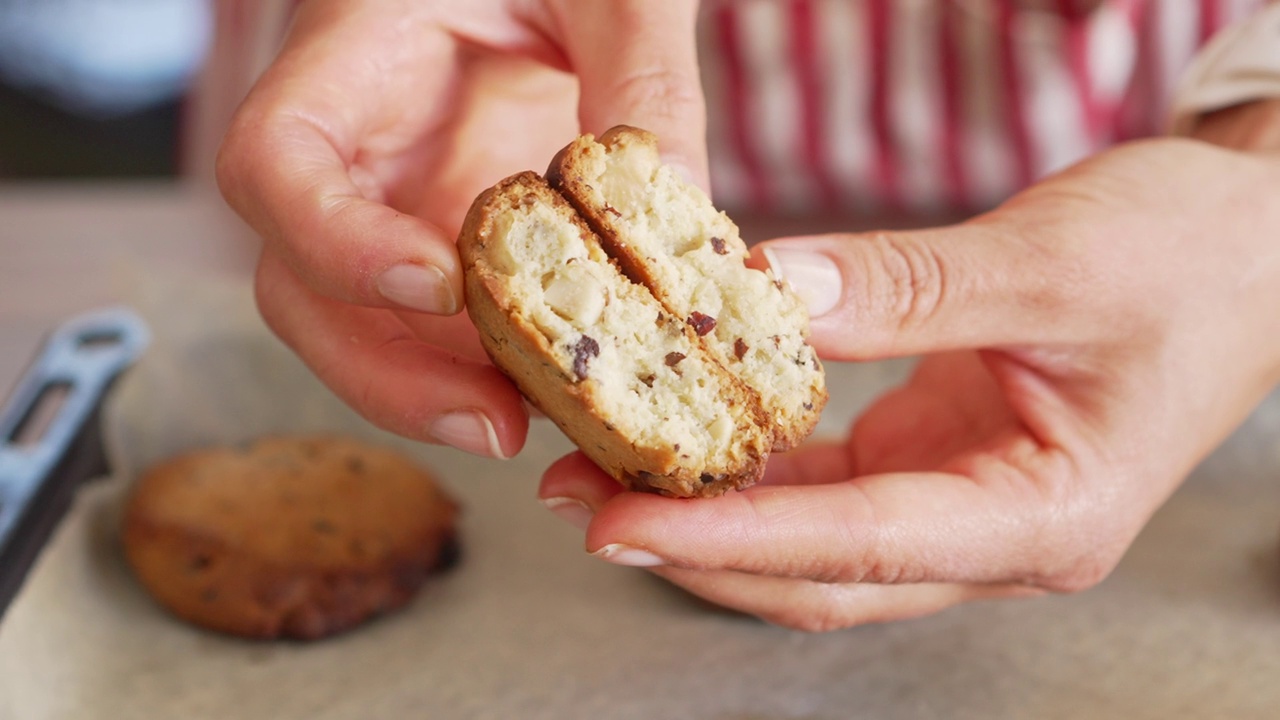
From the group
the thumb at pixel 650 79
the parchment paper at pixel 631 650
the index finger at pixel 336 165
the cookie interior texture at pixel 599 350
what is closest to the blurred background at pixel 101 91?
the parchment paper at pixel 631 650

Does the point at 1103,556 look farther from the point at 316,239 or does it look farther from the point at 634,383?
the point at 316,239

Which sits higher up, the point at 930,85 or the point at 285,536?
the point at 930,85

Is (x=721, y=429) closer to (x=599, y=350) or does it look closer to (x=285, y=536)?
(x=599, y=350)

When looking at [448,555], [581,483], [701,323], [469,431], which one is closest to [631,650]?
[448,555]

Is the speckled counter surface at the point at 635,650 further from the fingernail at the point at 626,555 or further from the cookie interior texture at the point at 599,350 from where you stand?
the cookie interior texture at the point at 599,350

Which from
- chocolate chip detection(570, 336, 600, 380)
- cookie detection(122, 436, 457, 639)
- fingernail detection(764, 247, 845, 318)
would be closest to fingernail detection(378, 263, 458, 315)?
chocolate chip detection(570, 336, 600, 380)

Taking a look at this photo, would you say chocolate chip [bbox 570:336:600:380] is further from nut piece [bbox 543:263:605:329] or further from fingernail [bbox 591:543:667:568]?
fingernail [bbox 591:543:667:568]
